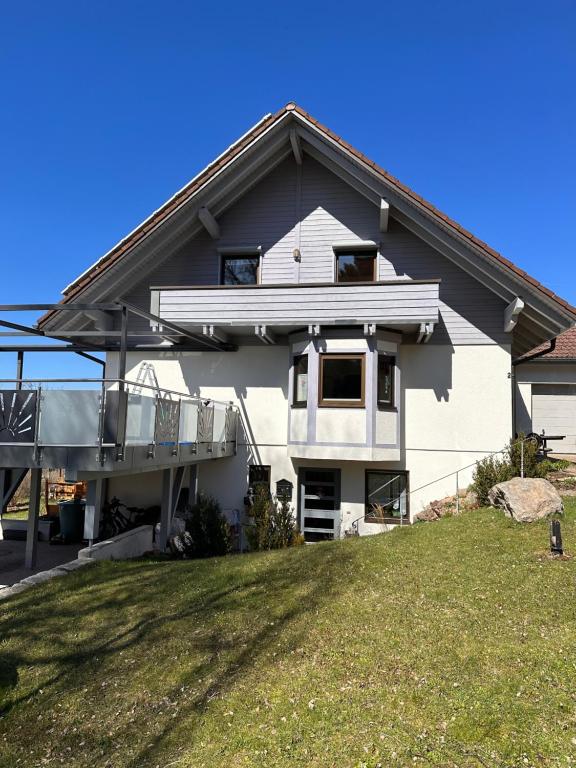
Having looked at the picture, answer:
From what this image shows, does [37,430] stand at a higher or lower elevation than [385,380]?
lower

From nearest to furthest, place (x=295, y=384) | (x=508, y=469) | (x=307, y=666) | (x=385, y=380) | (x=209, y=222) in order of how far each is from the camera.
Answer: (x=307, y=666), (x=508, y=469), (x=385, y=380), (x=295, y=384), (x=209, y=222)

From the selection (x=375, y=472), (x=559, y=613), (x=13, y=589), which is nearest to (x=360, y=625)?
(x=559, y=613)

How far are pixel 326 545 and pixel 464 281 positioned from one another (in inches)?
303

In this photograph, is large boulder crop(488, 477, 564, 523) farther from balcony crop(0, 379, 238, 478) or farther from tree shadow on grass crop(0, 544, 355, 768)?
balcony crop(0, 379, 238, 478)

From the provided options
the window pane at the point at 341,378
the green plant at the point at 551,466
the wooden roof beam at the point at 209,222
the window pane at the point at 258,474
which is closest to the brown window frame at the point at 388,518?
the window pane at the point at 341,378

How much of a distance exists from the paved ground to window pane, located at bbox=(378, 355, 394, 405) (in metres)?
8.00

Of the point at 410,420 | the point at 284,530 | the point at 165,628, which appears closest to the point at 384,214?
the point at 410,420

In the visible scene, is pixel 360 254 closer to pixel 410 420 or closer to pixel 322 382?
pixel 322 382

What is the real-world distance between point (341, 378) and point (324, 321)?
58.9 inches

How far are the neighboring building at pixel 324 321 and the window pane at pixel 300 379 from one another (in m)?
0.04

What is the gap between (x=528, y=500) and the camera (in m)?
9.48

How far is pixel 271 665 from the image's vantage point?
5.01 m

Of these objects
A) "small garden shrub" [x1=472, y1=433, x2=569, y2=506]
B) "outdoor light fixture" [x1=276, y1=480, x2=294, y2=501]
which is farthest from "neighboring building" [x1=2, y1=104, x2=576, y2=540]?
"small garden shrub" [x1=472, y1=433, x2=569, y2=506]

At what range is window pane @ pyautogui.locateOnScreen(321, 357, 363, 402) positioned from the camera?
12.8m
